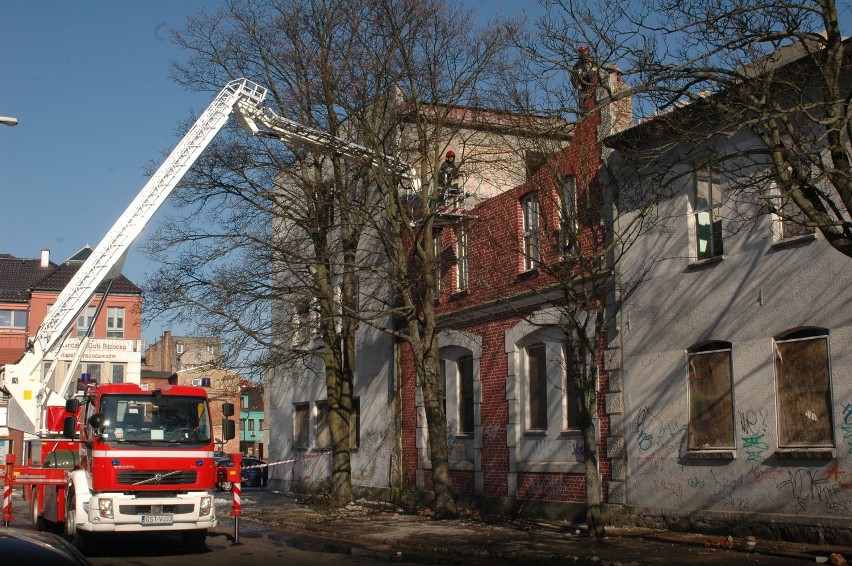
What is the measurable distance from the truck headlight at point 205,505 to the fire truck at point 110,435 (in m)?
0.02

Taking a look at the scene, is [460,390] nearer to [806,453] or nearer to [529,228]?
[529,228]

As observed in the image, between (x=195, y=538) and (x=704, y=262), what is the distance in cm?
991

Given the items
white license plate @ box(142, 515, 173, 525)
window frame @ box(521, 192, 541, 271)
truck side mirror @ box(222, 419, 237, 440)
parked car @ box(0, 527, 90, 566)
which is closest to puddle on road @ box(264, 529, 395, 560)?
truck side mirror @ box(222, 419, 237, 440)

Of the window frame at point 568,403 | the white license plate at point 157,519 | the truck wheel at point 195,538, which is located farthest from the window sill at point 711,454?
the white license plate at point 157,519

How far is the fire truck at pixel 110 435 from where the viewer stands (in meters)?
15.2

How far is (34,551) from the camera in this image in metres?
5.88

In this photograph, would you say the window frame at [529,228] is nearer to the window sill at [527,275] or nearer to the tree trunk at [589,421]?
the window sill at [527,275]

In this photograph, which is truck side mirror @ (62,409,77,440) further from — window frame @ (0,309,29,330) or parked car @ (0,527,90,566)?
window frame @ (0,309,29,330)

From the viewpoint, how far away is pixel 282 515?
23953mm

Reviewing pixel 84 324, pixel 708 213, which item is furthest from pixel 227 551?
pixel 708 213

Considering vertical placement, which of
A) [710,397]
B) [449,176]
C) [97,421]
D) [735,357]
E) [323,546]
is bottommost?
[323,546]

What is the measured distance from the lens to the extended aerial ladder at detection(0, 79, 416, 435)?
59.7 feet

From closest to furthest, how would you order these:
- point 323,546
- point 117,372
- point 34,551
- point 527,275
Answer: point 34,551 → point 323,546 → point 117,372 → point 527,275

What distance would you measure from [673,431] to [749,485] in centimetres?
199
